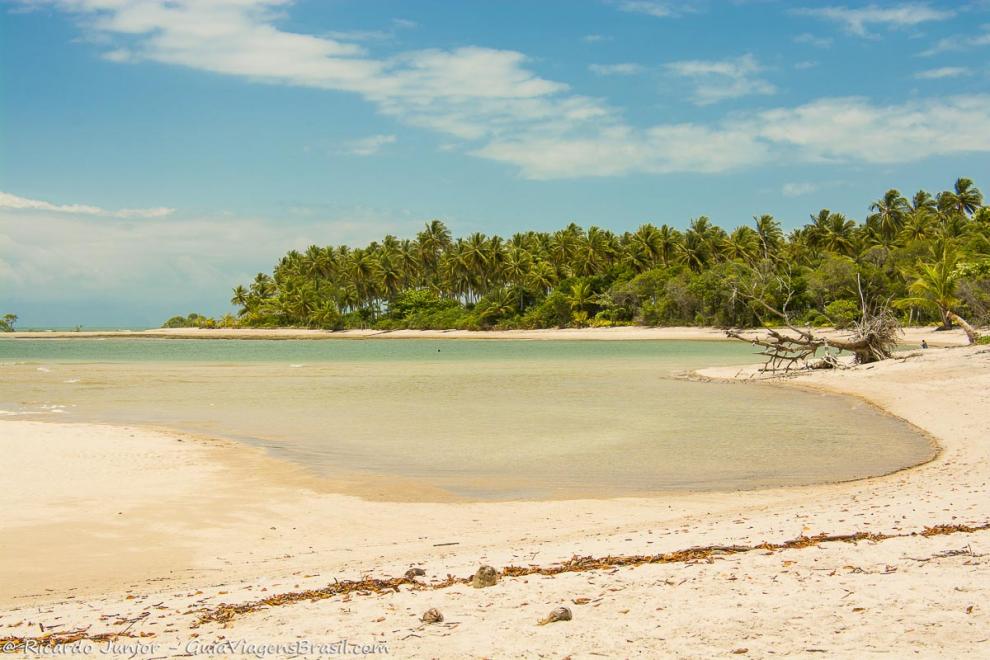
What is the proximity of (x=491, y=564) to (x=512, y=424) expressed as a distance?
529 inches

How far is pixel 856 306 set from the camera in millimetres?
70562

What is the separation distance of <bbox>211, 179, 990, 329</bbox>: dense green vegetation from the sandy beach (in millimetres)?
51116

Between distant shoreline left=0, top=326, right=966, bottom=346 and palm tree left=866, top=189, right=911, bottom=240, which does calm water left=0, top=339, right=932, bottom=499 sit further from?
palm tree left=866, top=189, right=911, bottom=240

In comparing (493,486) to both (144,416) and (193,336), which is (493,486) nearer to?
(144,416)

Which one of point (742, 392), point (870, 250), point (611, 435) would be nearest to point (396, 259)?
point (870, 250)

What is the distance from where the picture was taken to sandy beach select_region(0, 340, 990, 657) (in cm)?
514

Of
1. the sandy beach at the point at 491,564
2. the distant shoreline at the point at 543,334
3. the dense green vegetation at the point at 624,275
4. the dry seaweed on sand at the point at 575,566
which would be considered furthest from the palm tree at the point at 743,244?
the dry seaweed on sand at the point at 575,566

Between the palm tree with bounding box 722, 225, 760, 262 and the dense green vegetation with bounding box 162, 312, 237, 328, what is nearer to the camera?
the palm tree with bounding box 722, 225, 760, 262

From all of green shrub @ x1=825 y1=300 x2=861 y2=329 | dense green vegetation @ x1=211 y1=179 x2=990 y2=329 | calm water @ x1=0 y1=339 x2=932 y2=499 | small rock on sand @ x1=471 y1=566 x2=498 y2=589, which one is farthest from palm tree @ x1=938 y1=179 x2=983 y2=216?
small rock on sand @ x1=471 y1=566 x2=498 y2=589

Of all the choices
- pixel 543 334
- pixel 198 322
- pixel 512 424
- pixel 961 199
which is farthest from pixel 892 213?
pixel 198 322

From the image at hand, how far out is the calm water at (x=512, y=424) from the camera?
44.7 feet

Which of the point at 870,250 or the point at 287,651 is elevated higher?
the point at 870,250

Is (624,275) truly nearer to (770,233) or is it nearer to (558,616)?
(770,233)

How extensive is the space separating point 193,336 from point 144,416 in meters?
107
